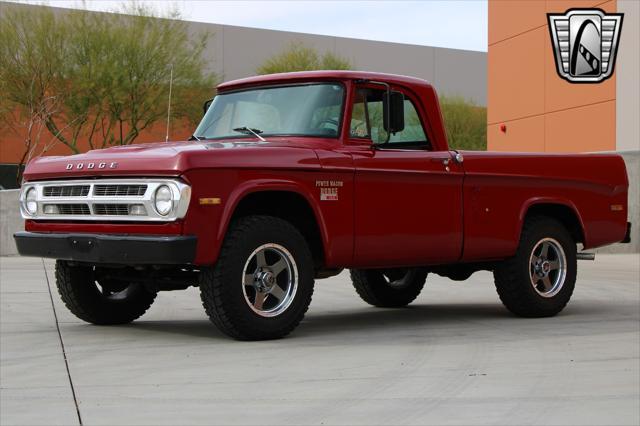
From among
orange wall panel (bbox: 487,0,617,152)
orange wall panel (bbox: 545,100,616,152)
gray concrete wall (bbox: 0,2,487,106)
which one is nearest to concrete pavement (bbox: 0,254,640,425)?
orange wall panel (bbox: 545,100,616,152)

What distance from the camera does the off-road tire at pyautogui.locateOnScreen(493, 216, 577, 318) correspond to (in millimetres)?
10094

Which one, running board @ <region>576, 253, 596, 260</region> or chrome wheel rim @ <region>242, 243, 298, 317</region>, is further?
running board @ <region>576, 253, 596, 260</region>

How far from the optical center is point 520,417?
222 inches

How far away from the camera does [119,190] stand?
8.09 meters

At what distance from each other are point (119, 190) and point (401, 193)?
2.29m

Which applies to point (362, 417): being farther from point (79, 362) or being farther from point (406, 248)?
point (406, 248)

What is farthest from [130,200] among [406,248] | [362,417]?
[362,417]

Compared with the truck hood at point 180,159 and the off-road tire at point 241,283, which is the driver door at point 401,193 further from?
the off-road tire at point 241,283

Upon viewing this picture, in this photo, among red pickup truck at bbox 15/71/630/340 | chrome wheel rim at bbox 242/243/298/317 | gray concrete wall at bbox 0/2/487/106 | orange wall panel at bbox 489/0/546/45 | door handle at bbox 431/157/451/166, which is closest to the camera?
red pickup truck at bbox 15/71/630/340

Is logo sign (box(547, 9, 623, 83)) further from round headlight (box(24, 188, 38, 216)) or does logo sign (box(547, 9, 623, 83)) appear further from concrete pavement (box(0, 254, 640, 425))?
round headlight (box(24, 188, 38, 216))

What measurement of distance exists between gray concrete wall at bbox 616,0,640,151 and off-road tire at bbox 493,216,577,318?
1749 cm

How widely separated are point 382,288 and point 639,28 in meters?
18.0

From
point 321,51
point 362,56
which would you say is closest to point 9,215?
point 321,51

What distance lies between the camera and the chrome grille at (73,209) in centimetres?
840
